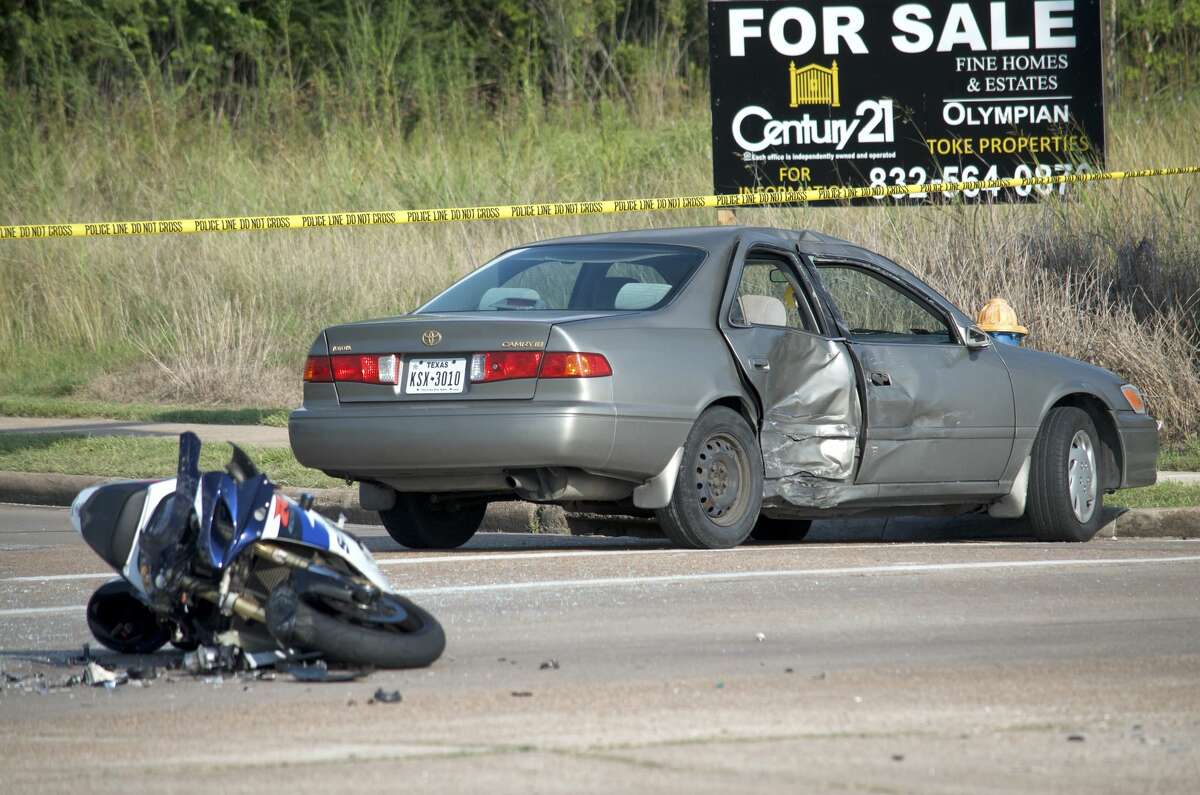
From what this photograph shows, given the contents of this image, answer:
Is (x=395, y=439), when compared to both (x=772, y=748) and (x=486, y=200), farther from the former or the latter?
(x=486, y=200)

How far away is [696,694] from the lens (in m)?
6.02

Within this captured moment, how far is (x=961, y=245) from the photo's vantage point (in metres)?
17.1

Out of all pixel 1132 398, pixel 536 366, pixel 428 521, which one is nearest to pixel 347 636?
pixel 536 366

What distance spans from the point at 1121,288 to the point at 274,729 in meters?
12.0

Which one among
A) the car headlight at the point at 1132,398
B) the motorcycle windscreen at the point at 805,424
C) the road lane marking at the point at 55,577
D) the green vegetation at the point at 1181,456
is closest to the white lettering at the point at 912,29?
the green vegetation at the point at 1181,456

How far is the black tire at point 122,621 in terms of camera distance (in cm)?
693

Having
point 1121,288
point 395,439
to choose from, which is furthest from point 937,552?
point 1121,288

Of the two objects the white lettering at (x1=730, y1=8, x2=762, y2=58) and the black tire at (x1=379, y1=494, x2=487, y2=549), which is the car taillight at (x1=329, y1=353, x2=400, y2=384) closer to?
the black tire at (x1=379, y1=494, x2=487, y2=549)

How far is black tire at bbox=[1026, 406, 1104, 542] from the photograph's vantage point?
1052cm

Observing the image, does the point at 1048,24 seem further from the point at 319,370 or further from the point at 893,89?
the point at 319,370

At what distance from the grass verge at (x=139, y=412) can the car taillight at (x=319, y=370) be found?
23.7ft

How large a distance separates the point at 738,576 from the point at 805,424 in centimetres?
137

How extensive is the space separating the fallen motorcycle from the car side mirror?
15.4ft

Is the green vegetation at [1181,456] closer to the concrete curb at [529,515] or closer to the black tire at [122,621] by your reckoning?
the concrete curb at [529,515]
